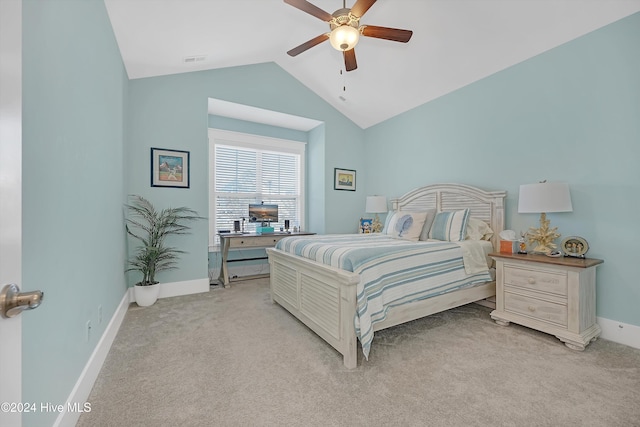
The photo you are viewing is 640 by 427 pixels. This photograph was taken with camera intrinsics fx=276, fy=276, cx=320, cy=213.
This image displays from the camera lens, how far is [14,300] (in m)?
0.56

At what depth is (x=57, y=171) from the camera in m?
1.32

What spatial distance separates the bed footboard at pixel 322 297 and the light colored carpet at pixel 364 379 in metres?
0.13

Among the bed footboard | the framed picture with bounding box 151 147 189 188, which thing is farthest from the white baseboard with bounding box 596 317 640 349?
the framed picture with bounding box 151 147 189 188

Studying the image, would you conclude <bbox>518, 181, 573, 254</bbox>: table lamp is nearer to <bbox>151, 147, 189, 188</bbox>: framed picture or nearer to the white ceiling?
the white ceiling

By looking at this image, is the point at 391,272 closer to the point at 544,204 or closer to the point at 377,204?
the point at 544,204

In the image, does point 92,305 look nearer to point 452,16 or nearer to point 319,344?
point 319,344

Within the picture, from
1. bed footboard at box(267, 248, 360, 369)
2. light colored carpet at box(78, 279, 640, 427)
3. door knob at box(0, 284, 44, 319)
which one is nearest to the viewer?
door knob at box(0, 284, 44, 319)

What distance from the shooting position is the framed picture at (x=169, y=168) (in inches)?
141

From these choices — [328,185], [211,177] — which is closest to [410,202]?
[328,185]

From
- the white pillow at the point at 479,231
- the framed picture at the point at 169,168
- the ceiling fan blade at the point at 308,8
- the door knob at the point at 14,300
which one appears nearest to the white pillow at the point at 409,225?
the white pillow at the point at 479,231

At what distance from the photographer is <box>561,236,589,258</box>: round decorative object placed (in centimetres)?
245

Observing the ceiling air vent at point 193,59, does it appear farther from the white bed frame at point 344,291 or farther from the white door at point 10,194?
the white door at point 10,194

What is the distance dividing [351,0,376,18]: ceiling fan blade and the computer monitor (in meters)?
3.12

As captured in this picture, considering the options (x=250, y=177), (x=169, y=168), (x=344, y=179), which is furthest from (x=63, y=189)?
(x=344, y=179)
